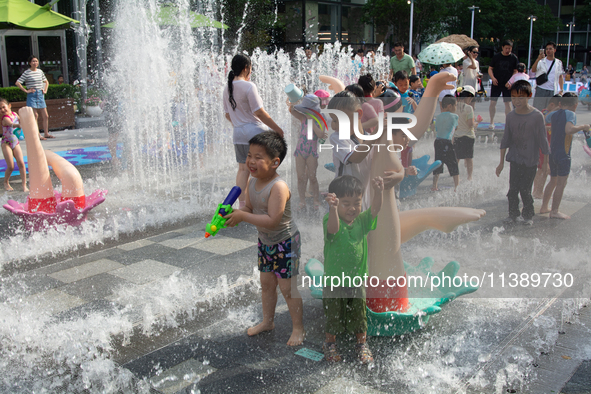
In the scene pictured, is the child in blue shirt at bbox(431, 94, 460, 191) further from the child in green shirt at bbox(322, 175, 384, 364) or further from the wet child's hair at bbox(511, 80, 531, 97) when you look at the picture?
the child in green shirt at bbox(322, 175, 384, 364)

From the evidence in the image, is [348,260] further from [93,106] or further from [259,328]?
[93,106]

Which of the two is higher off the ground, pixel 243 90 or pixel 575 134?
pixel 243 90

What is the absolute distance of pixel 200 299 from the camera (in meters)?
3.71

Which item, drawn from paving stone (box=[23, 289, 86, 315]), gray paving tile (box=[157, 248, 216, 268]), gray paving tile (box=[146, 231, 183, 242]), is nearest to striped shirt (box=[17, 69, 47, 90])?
gray paving tile (box=[146, 231, 183, 242])

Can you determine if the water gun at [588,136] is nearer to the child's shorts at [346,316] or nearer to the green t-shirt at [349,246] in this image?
the green t-shirt at [349,246]

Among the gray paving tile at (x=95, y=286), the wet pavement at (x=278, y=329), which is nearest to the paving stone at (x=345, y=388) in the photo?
the wet pavement at (x=278, y=329)

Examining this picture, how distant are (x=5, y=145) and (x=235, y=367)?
5748mm

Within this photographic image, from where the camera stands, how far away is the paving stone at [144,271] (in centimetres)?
412

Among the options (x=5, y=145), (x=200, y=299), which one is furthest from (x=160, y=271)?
(x=5, y=145)

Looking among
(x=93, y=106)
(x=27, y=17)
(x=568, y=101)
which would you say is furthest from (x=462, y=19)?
(x=568, y=101)

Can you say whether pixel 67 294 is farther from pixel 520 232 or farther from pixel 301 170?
pixel 520 232

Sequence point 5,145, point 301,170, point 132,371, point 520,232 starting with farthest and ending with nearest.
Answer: point 5,145 < point 301,170 < point 520,232 < point 132,371

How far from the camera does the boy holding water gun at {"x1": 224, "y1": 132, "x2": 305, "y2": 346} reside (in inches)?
113

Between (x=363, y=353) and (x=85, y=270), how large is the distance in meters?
2.62
